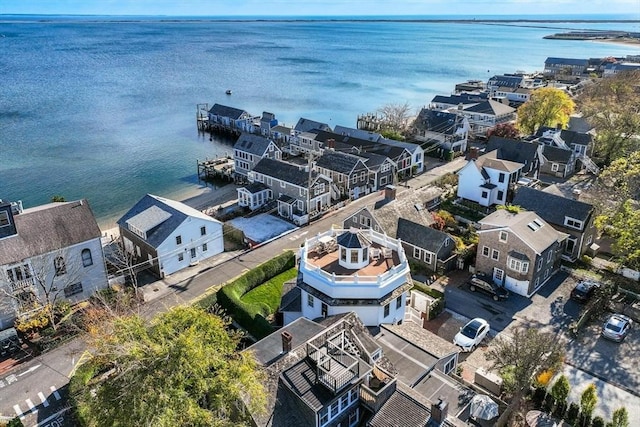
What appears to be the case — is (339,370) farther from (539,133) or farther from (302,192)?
(539,133)

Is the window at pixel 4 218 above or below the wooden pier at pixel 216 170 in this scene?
above

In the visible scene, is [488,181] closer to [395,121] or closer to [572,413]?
[572,413]

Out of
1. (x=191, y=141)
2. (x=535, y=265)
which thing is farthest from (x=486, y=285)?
(x=191, y=141)

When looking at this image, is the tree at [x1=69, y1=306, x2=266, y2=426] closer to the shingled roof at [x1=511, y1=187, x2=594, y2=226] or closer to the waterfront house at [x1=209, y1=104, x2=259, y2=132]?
the shingled roof at [x1=511, y1=187, x2=594, y2=226]

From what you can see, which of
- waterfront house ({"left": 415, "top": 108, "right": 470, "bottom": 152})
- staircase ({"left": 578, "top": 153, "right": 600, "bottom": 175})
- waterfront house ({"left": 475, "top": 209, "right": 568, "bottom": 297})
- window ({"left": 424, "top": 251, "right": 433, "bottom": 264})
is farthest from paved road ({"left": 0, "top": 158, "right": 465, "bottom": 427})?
staircase ({"left": 578, "top": 153, "right": 600, "bottom": 175})

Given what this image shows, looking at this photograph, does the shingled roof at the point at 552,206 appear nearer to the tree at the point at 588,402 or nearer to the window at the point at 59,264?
the tree at the point at 588,402

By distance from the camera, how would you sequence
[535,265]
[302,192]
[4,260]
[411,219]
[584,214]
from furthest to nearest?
[302,192] < [411,219] < [584,214] < [535,265] < [4,260]

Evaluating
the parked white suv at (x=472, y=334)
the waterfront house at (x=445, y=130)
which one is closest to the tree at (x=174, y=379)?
the parked white suv at (x=472, y=334)
